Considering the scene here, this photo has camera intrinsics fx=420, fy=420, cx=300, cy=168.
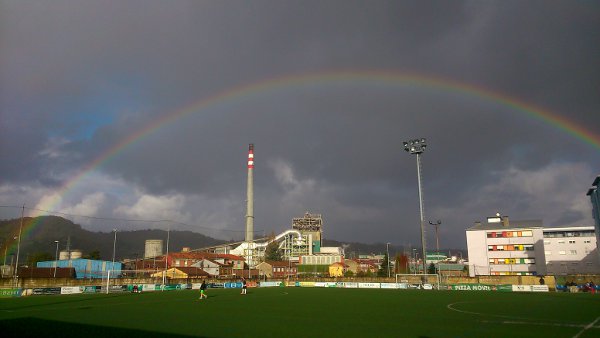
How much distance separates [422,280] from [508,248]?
4824cm

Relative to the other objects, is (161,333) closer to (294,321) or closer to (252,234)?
(294,321)

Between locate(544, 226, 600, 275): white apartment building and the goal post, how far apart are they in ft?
179

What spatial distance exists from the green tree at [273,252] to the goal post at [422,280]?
311ft

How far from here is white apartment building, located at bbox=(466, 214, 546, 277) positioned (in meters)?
106


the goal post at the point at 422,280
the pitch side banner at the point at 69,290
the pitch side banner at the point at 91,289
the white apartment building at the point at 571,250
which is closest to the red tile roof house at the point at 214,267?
the goal post at the point at 422,280

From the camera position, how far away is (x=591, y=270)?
109 meters

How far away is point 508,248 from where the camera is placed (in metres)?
109

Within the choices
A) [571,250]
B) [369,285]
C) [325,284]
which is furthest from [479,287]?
[571,250]

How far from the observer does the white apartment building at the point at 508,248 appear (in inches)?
4183

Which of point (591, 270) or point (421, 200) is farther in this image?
point (591, 270)

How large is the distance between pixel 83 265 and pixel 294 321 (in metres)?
105

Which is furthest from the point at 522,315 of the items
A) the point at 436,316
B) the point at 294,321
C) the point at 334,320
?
the point at 294,321

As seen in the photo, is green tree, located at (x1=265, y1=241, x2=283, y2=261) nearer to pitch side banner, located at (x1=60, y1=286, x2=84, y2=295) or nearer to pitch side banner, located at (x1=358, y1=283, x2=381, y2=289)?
pitch side banner, located at (x1=358, y1=283, x2=381, y2=289)

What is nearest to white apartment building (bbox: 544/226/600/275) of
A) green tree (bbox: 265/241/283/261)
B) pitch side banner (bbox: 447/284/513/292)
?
pitch side banner (bbox: 447/284/513/292)
